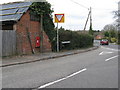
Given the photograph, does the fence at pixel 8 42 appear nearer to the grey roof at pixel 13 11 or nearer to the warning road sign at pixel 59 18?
the grey roof at pixel 13 11

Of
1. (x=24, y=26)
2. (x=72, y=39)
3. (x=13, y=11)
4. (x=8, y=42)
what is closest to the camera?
(x=8, y=42)

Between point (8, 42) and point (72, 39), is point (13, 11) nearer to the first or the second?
point (8, 42)

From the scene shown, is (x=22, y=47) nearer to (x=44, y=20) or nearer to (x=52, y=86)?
(x=44, y=20)

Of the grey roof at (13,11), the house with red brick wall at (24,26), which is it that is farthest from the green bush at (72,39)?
the grey roof at (13,11)

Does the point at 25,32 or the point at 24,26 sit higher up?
the point at 24,26

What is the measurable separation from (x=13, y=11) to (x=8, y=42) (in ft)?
13.2

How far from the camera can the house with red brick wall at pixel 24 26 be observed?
16.0 meters

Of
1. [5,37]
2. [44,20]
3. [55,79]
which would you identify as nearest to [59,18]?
[44,20]

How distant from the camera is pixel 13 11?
17.8 m

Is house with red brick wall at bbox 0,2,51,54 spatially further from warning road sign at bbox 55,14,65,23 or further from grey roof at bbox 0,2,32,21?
warning road sign at bbox 55,14,65,23

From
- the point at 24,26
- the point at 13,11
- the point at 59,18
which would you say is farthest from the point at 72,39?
the point at 13,11

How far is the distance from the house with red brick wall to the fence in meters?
0.45

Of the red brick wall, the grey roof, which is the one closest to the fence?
the red brick wall

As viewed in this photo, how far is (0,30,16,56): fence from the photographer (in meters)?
14.4
